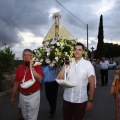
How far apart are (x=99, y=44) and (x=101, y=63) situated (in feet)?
128

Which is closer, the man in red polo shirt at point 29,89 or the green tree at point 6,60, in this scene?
the man in red polo shirt at point 29,89

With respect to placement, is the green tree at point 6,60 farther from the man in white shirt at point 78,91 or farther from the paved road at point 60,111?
the man in white shirt at point 78,91

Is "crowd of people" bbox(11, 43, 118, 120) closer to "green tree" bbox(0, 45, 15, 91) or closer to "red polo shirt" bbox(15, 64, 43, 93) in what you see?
"red polo shirt" bbox(15, 64, 43, 93)

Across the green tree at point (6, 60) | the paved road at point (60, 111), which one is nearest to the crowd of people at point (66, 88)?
the paved road at point (60, 111)

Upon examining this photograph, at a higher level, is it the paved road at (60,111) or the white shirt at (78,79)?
the white shirt at (78,79)

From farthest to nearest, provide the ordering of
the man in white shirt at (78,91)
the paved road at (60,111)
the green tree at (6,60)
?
the green tree at (6,60)
the paved road at (60,111)
the man in white shirt at (78,91)

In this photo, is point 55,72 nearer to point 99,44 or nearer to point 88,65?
point 88,65

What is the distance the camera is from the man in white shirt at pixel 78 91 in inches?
218

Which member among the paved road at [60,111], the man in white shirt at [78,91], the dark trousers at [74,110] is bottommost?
the paved road at [60,111]

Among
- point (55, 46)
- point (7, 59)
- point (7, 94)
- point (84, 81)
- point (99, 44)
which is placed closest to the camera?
point (84, 81)

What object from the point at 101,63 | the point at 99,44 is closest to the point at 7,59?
the point at 101,63

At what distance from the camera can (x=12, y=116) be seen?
9055 mm

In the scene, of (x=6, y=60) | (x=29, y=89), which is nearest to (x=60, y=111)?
(x=29, y=89)

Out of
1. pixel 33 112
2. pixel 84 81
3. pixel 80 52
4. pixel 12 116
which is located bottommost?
pixel 12 116
